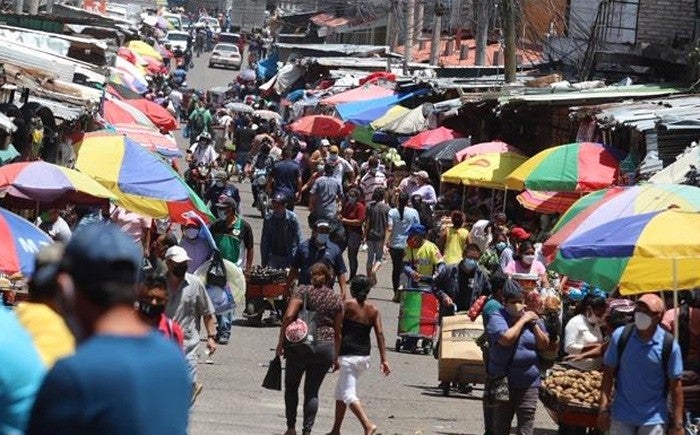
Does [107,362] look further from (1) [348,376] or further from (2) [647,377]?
(1) [348,376]

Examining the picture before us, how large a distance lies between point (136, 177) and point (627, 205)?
5456 mm

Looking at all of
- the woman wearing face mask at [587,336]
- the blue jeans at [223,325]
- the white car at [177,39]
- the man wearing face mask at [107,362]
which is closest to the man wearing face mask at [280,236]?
the blue jeans at [223,325]

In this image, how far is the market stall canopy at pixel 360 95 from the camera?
36844mm

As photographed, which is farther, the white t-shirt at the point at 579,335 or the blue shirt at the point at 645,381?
the white t-shirt at the point at 579,335

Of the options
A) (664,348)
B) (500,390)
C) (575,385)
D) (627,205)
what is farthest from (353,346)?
(664,348)

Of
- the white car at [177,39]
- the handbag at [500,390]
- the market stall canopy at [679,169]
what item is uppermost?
the market stall canopy at [679,169]

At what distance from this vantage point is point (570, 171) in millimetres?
18469

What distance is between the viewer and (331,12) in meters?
79.6

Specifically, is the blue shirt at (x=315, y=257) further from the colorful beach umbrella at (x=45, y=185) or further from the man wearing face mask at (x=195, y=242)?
the colorful beach umbrella at (x=45, y=185)

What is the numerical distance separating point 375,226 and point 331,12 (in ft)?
189

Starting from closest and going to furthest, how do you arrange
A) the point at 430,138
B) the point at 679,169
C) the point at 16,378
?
1. the point at 16,378
2. the point at 679,169
3. the point at 430,138

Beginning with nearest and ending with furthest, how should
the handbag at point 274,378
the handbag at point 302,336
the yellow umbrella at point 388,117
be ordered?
the handbag at point 302,336 → the handbag at point 274,378 → the yellow umbrella at point 388,117

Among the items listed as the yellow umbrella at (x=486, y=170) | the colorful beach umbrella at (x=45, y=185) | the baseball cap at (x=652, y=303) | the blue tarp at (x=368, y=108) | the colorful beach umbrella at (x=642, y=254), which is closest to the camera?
the baseball cap at (x=652, y=303)

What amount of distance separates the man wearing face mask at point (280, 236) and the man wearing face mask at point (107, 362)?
14.6 meters
